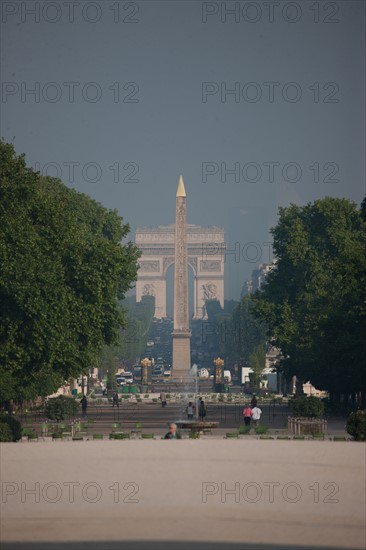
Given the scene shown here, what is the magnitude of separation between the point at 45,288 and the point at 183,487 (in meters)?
27.0

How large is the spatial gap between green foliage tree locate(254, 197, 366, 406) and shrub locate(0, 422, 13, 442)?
26.9 metres

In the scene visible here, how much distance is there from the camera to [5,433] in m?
50.3

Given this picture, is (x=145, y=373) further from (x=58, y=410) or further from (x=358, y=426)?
(x=358, y=426)

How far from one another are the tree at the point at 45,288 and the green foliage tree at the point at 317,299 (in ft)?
39.0

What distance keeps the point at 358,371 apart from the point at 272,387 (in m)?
78.2

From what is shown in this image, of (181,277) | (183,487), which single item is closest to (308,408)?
(183,487)

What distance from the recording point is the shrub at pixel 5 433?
50053 millimetres

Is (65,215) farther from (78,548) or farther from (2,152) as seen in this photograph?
(78,548)

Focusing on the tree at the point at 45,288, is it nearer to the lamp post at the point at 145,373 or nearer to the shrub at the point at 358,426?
the shrub at the point at 358,426

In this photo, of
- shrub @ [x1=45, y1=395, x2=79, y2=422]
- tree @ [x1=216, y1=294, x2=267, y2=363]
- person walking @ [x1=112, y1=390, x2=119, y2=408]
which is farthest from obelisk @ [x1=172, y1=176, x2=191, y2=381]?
shrub @ [x1=45, y1=395, x2=79, y2=422]

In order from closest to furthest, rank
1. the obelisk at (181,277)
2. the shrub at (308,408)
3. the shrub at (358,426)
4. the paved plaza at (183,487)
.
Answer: the paved plaza at (183,487) < the shrub at (358,426) < the shrub at (308,408) < the obelisk at (181,277)

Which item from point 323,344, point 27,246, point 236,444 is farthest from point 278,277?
point 236,444

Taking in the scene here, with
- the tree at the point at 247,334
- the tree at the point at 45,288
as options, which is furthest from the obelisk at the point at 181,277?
the tree at the point at 45,288

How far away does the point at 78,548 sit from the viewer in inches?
1367
